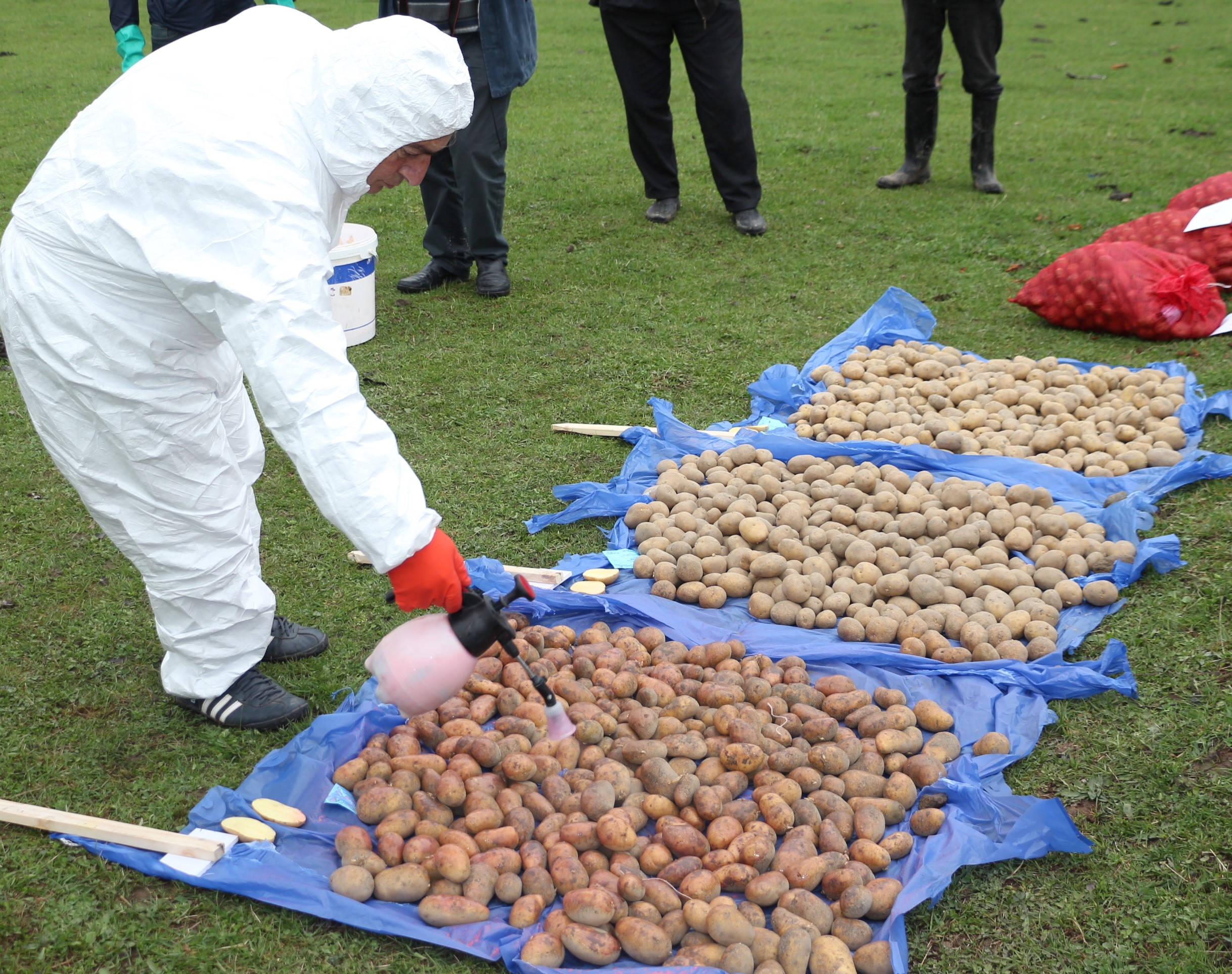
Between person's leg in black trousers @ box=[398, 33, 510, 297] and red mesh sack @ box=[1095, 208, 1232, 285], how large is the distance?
9.84ft

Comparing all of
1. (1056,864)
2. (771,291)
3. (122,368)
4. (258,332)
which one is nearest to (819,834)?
(1056,864)

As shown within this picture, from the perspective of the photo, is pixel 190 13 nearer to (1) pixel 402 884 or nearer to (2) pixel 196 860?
(2) pixel 196 860

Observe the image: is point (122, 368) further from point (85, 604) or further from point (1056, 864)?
point (1056, 864)

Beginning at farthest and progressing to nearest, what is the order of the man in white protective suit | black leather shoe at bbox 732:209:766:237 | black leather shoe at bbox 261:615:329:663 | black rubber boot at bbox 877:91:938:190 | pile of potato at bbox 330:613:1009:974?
black rubber boot at bbox 877:91:938:190 → black leather shoe at bbox 732:209:766:237 → black leather shoe at bbox 261:615:329:663 → pile of potato at bbox 330:613:1009:974 → the man in white protective suit

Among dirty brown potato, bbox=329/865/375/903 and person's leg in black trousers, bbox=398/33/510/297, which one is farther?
person's leg in black trousers, bbox=398/33/510/297

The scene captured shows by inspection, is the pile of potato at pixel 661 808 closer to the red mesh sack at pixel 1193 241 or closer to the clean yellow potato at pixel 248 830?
the clean yellow potato at pixel 248 830

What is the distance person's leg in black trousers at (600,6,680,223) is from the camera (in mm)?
5738

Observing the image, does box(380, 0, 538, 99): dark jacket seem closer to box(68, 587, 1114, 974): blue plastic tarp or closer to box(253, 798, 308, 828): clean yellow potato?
box(68, 587, 1114, 974): blue plastic tarp

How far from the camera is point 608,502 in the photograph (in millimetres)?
3471

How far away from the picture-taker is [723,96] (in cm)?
577

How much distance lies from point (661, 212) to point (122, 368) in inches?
184

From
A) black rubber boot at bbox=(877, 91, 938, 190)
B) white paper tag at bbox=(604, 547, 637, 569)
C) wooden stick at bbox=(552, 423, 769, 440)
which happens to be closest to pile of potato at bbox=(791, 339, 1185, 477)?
wooden stick at bbox=(552, 423, 769, 440)

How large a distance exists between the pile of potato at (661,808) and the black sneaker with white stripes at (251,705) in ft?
0.93

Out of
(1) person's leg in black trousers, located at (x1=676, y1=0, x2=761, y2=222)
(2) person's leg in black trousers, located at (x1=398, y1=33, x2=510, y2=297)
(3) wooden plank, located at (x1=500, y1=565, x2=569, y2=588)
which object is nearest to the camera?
(3) wooden plank, located at (x1=500, y1=565, x2=569, y2=588)
